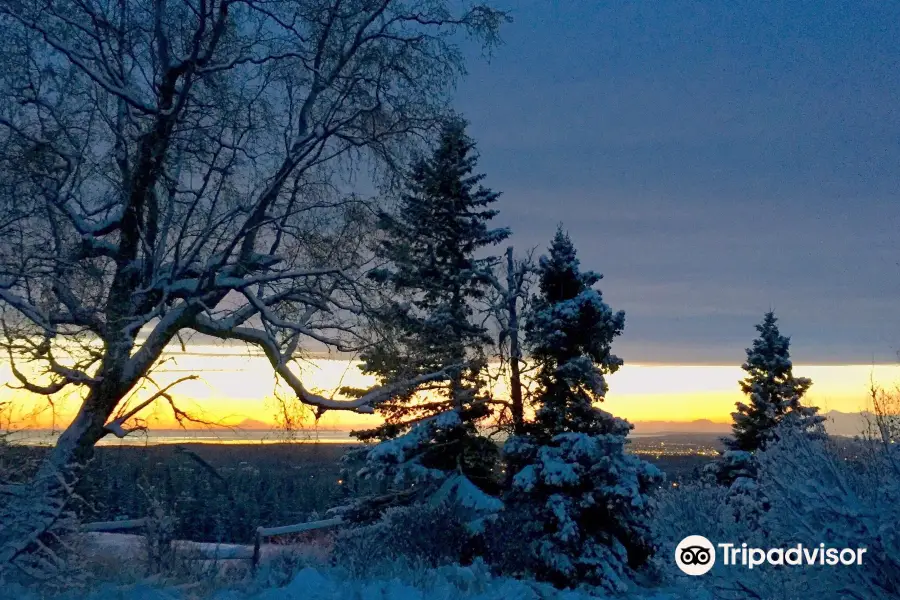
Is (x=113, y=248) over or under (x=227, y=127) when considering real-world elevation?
under

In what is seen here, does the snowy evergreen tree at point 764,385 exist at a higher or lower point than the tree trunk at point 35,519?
higher

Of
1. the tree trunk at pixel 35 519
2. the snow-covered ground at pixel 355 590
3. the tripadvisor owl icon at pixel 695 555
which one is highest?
the tree trunk at pixel 35 519

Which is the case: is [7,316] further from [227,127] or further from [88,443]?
[227,127]

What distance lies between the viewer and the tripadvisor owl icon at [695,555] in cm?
980

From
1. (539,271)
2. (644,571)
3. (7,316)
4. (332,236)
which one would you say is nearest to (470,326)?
(539,271)

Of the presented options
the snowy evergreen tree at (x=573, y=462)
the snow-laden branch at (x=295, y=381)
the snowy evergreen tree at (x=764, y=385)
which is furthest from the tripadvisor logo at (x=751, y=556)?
the snowy evergreen tree at (x=764, y=385)

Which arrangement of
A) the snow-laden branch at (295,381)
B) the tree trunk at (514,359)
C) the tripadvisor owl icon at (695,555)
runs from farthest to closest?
the tree trunk at (514,359) → the snow-laden branch at (295,381) → the tripadvisor owl icon at (695,555)

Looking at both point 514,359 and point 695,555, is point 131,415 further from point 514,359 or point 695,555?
point 514,359

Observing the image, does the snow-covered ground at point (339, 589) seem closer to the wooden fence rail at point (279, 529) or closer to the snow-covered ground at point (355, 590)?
the snow-covered ground at point (355, 590)

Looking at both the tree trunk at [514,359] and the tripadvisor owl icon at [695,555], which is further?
the tree trunk at [514,359]

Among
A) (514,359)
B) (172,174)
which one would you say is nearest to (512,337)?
(514,359)

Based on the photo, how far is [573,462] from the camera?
822 inches

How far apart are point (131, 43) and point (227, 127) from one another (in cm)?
190

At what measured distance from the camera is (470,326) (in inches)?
883
